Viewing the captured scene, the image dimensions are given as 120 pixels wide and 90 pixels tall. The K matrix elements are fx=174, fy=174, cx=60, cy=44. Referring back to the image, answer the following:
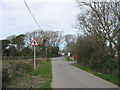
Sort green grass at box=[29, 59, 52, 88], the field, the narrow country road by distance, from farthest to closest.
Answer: green grass at box=[29, 59, 52, 88], the narrow country road, the field

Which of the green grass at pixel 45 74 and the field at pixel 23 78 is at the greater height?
the field at pixel 23 78

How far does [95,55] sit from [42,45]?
143 ft

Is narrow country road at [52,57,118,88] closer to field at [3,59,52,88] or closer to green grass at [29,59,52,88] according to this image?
green grass at [29,59,52,88]

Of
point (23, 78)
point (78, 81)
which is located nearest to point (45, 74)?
point (23, 78)

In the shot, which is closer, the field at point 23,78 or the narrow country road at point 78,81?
the field at point 23,78

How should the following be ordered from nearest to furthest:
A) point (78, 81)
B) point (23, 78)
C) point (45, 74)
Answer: point (78, 81)
point (23, 78)
point (45, 74)

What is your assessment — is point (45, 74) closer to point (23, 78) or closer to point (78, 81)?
point (23, 78)

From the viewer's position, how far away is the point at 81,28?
24922mm

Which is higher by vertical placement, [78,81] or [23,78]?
[23,78]

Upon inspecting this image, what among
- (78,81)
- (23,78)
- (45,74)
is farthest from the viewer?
(45,74)

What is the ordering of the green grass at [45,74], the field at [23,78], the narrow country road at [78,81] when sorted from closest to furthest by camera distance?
1. the field at [23,78]
2. the narrow country road at [78,81]
3. the green grass at [45,74]

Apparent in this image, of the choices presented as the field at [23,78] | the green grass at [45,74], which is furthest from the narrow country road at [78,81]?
the field at [23,78]

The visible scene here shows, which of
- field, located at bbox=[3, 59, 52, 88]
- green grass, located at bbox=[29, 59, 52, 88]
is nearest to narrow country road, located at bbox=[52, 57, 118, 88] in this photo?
green grass, located at bbox=[29, 59, 52, 88]

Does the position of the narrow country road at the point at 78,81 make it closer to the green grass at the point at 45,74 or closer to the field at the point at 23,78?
the green grass at the point at 45,74
